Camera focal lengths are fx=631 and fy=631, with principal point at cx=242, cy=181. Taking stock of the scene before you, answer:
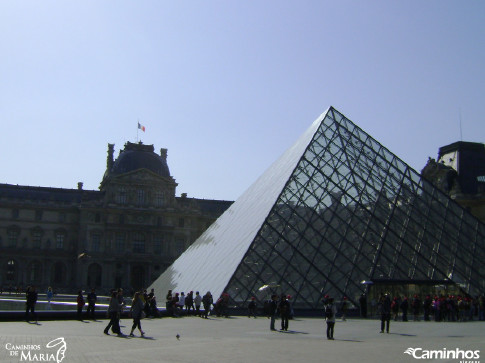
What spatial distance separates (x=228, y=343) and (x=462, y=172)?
4493cm

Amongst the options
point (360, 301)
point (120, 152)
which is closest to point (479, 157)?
point (360, 301)

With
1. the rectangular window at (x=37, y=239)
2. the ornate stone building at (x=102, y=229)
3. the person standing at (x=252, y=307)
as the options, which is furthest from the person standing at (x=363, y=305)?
the rectangular window at (x=37, y=239)

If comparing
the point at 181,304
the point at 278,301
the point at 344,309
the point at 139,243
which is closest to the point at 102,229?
the point at 139,243

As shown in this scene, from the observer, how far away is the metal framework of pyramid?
21688 mm

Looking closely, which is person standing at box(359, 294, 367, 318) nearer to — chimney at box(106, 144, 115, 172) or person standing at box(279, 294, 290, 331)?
person standing at box(279, 294, 290, 331)

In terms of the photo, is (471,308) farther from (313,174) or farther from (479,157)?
(479,157)

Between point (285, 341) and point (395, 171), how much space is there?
17.0 meters

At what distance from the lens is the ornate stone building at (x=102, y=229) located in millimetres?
71500

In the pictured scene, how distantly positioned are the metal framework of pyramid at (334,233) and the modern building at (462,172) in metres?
24.5

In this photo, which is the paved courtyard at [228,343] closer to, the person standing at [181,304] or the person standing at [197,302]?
the person standing at [197,302]

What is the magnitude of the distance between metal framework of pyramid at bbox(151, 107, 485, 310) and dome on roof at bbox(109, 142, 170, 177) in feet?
153

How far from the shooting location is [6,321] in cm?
1783

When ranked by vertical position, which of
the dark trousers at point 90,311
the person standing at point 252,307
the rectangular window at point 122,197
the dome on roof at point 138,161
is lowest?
the dark trousers at point 90,311

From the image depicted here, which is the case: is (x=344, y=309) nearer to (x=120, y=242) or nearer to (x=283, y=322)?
(x=283, y=322)
